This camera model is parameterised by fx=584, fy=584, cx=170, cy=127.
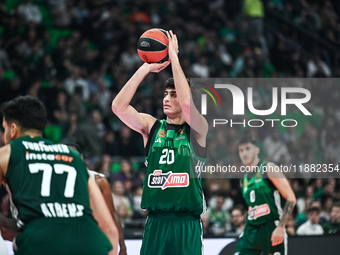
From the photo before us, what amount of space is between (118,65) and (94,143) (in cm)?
299

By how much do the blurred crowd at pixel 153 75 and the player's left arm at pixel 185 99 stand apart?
179 inches

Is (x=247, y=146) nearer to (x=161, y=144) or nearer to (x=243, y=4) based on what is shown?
(x=161, y=144)

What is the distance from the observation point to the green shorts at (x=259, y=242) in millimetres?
7496

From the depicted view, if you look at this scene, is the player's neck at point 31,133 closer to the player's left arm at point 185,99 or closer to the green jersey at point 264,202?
the player's left arm at point 185,99

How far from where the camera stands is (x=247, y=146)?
25.6ft

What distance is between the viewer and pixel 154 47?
5793 mm

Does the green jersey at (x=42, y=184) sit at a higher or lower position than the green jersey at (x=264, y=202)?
higher

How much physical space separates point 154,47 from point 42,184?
92.6 inches

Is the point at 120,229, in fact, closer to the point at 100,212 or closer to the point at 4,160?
the point at 100,212

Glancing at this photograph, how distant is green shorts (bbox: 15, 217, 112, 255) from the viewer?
12.4 feet

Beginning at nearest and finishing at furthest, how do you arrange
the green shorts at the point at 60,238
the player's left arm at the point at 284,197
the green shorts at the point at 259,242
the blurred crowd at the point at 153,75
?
1. the green shorts at the point at 60,238
2. the player's left arm at the point at 284,197
3. the green shorts at the point at 259,242
4. the blurred crowd at the point at 153,75

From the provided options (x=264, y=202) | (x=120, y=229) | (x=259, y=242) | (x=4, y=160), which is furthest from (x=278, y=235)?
(x=4, y=160)

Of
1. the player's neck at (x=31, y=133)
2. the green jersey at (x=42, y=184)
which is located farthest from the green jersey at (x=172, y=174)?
the player's neck at (x=31, y=133)

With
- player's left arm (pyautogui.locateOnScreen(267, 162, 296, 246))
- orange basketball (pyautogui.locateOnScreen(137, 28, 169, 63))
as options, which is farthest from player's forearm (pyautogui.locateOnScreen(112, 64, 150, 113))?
player's left arm (pyautogui.locateOnScreen(267, 162, 296, 246))
